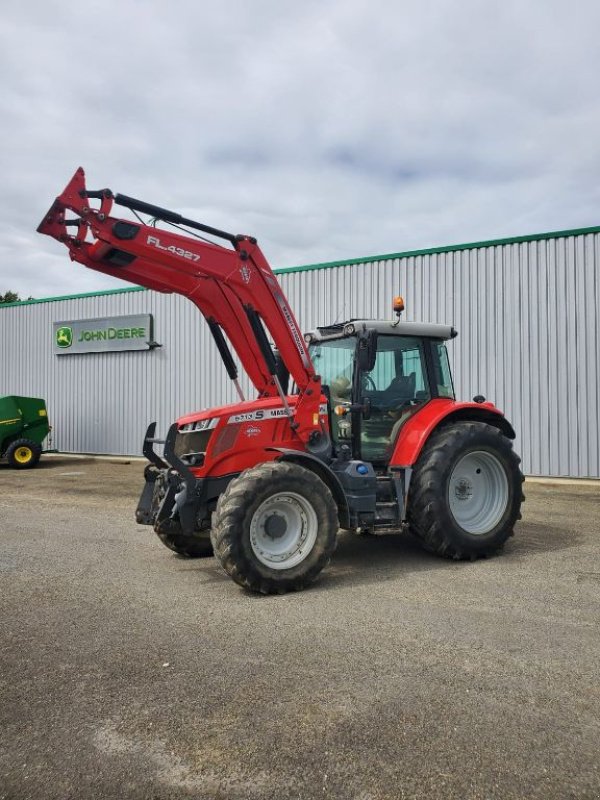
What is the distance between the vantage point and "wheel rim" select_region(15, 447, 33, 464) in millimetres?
16734

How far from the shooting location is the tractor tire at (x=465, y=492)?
6227mm

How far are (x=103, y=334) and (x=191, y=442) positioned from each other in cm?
1435

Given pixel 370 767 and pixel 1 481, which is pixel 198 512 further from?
pixel 1 481

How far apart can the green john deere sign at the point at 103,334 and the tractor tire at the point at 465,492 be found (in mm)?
13077

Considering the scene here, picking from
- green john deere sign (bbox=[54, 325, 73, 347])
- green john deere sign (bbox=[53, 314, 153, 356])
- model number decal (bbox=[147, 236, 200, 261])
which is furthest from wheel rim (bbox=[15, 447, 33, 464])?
model number decal (bbox=[147, 236, 200, 261])

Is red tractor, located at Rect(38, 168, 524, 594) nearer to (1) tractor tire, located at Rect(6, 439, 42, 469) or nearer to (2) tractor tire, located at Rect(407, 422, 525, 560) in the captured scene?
(2) tractor tire, located at Rect(407, 422, 525, 560)

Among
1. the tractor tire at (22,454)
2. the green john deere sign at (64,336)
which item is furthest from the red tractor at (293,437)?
the green john deere sign at (64,336)

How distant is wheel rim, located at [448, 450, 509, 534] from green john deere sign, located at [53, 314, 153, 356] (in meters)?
13.0

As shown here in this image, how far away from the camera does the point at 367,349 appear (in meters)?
6.01

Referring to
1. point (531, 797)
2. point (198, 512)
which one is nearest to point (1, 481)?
point (198, 512)

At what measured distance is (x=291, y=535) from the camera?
218 inches

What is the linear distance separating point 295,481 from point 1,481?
1094cm

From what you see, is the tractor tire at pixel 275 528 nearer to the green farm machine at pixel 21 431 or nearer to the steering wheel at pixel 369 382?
the steering wheel at pixel 369 382

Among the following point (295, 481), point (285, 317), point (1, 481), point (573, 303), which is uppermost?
point (573, 303)
